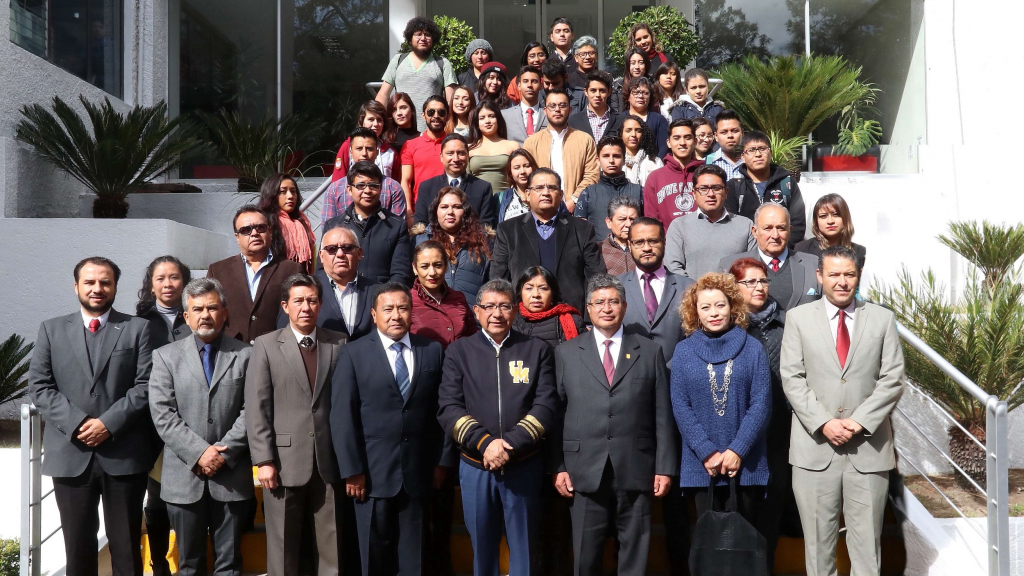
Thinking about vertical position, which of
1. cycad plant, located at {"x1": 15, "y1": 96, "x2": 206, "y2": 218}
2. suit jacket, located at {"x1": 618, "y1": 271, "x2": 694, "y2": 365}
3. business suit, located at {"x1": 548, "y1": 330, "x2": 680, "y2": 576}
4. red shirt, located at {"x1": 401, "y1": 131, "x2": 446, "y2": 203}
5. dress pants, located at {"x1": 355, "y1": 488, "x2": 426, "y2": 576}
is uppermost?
cycad plant, located at {"x1": 15, "y1": 96, "x2": 206, "y2": 218}

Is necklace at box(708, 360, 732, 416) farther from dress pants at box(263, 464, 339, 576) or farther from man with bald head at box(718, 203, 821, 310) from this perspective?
dress pants at box(263, 464, 339, 576)

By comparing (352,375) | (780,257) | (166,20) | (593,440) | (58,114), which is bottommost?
(593,440)

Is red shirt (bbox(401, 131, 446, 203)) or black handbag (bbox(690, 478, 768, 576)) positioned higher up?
red shirt (bbox(401, 131, 446, 203))

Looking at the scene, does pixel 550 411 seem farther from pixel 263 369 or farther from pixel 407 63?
pixel 407 63

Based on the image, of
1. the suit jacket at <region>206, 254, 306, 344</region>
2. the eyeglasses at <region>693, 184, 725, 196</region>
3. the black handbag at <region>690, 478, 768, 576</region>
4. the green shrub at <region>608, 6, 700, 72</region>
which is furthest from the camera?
the green shrub at <region>608, 6, 700, 72</region>

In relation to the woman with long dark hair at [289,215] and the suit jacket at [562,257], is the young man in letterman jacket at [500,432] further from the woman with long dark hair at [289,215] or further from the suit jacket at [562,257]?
the woman with long dark hair at [289,215]

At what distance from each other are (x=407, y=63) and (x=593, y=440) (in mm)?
5689

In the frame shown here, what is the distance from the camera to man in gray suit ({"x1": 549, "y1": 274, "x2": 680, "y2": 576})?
4.82 m

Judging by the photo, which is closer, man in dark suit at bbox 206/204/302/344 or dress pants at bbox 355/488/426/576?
dress pants at bbox 355/488/426/576

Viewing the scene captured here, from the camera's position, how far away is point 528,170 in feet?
22.5

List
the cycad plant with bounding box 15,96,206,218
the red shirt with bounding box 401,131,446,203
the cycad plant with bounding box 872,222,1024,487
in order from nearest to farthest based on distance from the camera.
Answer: the cycad plant with bounding box 872,222,1024,487, the red shirt with bounding box 401,131,446,203, the cycad plant with bounding box 15,96,206,218

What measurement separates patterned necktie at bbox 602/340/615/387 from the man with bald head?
3.39 feet

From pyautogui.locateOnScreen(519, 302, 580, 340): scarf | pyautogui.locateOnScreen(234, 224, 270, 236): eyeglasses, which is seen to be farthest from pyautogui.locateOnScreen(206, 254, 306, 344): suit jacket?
pyautogui.locateOnScreen(519, 302, 580, 340): scarf

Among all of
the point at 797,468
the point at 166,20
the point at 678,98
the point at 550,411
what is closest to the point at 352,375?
the point at 550,411
